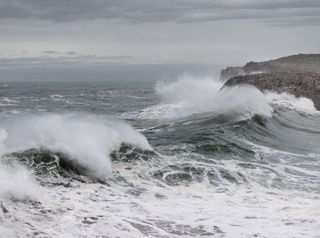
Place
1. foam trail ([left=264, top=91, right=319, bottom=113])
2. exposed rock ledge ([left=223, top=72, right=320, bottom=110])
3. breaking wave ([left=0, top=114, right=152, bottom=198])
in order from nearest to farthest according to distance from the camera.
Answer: breaking wave ([left=0, top=114, right=152, bottom=198]) < foam trail ([left=264, top=91, right=319, bottom=113]) < exposed rock ledge ([left=223, top=72, right=320, bottom=110])

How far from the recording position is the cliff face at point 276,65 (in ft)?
214

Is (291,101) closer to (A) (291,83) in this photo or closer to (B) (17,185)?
(A) (291,83)

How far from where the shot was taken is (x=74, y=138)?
13.3m

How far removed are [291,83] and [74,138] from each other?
2805 cm

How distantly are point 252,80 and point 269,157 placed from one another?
84.5ft

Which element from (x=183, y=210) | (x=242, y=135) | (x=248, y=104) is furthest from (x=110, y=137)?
(x=248, y=104)

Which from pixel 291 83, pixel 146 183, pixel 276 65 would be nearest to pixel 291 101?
pixel 291 83

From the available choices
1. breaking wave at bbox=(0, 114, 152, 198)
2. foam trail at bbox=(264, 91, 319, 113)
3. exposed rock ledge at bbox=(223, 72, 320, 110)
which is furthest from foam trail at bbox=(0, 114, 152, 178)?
exposed rock ledge at bbox=(223, 72, 320, 110)

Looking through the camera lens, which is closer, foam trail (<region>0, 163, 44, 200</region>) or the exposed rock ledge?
foam trail (<region>0, 163, 44, 200</region>)

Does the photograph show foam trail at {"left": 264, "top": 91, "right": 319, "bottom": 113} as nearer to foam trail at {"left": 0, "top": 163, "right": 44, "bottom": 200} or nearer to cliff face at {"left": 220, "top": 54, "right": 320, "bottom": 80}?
foam trail at {"left": 0, "top": 163, "right": 44, "bottom": 200}

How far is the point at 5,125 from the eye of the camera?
14.6 m

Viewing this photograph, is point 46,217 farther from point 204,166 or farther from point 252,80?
point 252,80

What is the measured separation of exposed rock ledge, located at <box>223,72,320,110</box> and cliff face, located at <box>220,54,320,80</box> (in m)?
22.1

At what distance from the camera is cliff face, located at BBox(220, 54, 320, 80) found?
6532 centimetres
